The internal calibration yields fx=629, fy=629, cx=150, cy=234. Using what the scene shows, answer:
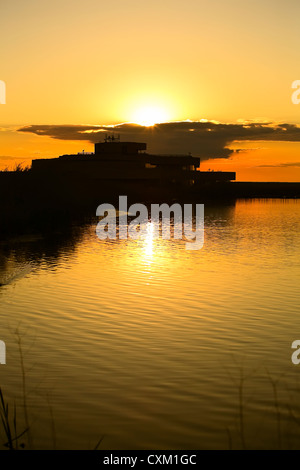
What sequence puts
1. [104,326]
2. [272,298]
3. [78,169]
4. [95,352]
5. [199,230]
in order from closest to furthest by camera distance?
1. [95,352]
2. [104,326]
3. [272,298]
4. [199,230]
5. [78,169]

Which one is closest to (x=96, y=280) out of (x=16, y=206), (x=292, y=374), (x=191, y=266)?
(x=191, y=266)

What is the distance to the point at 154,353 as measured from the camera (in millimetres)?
12344

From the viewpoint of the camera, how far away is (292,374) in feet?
36.3

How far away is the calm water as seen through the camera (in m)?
8.55

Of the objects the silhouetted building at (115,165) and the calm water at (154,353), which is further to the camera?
the silhouetted building at (115,165)

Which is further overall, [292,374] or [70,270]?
[70,270]

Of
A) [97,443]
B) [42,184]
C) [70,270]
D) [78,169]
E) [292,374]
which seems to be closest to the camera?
[97,443]

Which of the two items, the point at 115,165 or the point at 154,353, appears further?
Result: the point at 115,165

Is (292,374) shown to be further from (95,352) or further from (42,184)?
(42,184)

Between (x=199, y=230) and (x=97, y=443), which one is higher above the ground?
(x=97, y=443)

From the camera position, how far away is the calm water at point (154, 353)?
28.1ft

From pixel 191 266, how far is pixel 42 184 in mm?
29810

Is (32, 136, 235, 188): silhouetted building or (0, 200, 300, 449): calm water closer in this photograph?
(0, 200, 300, 449): calm water

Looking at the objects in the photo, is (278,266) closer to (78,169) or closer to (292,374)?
(292,374)
